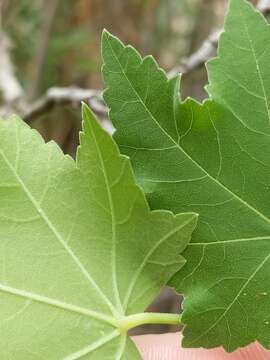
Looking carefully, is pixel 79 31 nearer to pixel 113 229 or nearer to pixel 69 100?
pixel 69 100

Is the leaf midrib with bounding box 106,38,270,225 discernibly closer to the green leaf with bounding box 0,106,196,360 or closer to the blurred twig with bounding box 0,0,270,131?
the green leaf with bounding box 0,106,196,360

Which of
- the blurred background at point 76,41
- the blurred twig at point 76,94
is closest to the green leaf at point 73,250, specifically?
the blurred twig at point 76,94

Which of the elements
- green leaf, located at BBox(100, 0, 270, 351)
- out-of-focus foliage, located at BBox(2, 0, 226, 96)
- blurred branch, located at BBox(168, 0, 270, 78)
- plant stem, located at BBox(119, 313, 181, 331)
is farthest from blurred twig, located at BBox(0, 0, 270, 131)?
out-of-focus foliage, located at BBox(2, 0, 226, 96)

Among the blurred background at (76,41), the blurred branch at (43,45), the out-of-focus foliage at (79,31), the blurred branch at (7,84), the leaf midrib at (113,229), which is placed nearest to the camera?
the leaf midrib at (113,229)

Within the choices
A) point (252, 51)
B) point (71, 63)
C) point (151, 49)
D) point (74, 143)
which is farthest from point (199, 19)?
point (252, 51)

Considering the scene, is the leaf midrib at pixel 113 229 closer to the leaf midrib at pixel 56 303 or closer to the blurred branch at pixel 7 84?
the leaf midrib at pixel 56 303

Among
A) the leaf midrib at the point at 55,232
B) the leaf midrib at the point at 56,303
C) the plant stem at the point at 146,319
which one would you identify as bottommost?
the plant stem at the point at 146,319

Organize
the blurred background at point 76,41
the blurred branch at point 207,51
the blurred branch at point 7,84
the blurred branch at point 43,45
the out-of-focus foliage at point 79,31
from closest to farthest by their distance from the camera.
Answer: the blurred branch at point 207,51 < the blurred branch at point 7,84 < the blurred background at point 76,41 < the blurred branch at point 43,45 < the out-of-focus foliage at point 79,31
